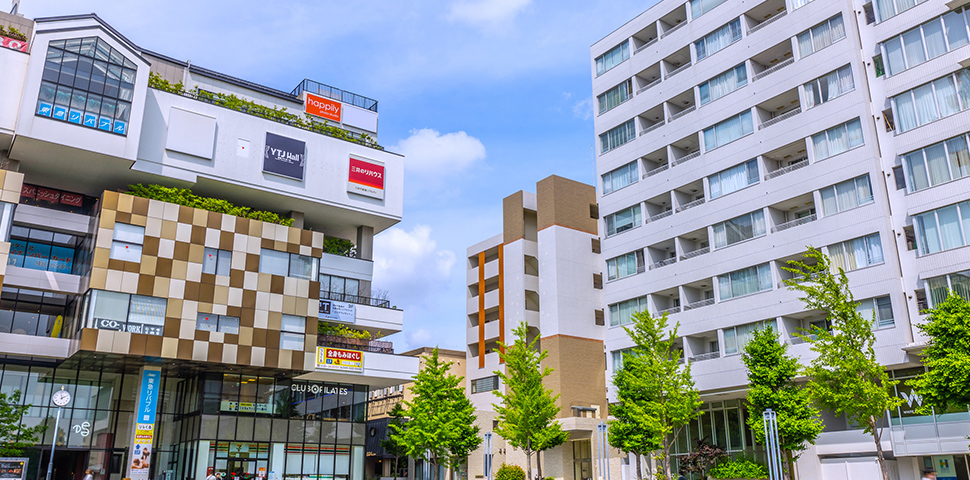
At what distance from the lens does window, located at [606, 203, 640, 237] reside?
56.6 m

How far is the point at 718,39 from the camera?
5275 centimetres

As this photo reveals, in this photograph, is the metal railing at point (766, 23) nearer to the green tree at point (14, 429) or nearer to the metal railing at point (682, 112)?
the metal railing at point (682, 112)

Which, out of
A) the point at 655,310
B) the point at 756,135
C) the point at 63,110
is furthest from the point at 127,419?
the point at 756,135

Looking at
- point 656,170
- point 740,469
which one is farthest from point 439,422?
point 656,170

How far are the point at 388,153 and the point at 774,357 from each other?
33.1 m

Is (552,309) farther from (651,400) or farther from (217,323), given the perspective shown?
(217,323)

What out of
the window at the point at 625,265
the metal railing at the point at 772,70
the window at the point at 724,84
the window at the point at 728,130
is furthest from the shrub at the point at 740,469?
the metal railing at the point at 772,70

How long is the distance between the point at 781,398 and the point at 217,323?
32848 mm

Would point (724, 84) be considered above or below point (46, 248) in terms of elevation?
above

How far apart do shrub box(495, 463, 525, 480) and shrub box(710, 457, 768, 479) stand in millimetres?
15846

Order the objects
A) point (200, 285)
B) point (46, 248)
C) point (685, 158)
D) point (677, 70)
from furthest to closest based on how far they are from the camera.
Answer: point (677, 70)
point (685, 158)
point (46, 248)
point (200, 285)

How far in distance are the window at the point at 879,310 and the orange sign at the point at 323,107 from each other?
42.0 metres

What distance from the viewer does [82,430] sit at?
145 ft

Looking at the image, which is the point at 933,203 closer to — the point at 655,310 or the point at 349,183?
the point at 655,310
